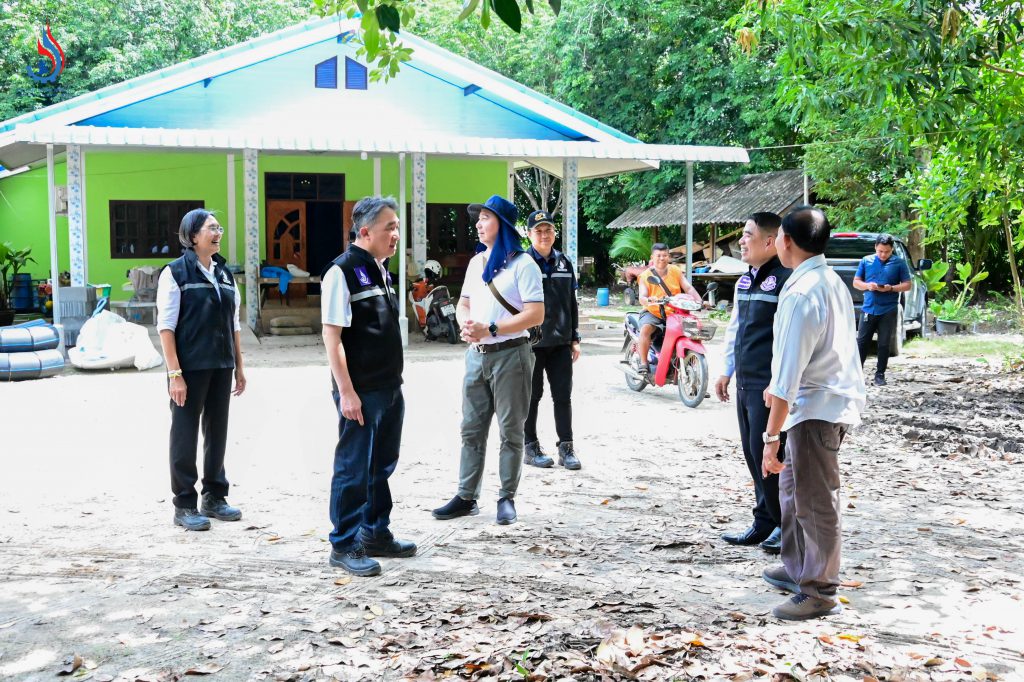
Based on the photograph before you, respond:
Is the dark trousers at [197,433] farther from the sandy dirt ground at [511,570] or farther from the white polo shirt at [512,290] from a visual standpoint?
the white polo shirt at [512,290]

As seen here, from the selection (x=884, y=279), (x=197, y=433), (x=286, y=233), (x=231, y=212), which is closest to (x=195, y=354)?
(x=197, y=433)

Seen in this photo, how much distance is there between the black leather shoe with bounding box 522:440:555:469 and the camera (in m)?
7.34

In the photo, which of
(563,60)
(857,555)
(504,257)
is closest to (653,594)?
(857,555)

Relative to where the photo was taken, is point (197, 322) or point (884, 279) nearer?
point (197, 322)

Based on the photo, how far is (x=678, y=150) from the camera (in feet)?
54.2

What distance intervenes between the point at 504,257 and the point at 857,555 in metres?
2.43

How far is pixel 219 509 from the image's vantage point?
232 inches

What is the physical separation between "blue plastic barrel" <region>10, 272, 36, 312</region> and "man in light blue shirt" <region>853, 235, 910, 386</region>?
1754 cm

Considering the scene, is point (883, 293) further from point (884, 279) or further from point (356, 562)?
point (356, 562)

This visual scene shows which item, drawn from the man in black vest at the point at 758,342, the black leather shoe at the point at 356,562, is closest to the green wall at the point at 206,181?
the black leather shoe at the point at 356,562

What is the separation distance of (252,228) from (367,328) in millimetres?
12295

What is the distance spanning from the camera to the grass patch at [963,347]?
14844mm

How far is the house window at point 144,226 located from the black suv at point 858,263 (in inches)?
444

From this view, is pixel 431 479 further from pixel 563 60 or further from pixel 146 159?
pixel 563 60
